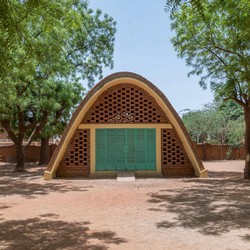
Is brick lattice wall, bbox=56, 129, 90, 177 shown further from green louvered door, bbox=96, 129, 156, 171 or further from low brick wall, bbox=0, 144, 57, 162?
low brick wall, bbox=0, 144, 57, 162

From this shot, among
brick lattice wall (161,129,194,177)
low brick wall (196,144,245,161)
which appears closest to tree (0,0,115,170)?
brick lattice wall (161,129,194,177)

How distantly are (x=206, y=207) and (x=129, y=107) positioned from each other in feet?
24.9

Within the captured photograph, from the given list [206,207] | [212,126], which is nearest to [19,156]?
[206,207]

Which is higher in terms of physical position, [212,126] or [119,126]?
[212,126]

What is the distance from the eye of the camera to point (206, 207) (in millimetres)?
7449

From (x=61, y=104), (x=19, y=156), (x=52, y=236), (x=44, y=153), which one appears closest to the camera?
(x=52, y=236)

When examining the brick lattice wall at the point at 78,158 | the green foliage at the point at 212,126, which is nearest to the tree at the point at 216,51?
the brick lattice wall at the point at 78,158

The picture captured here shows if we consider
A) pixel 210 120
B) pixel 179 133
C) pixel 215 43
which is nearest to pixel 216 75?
pixel 215 43

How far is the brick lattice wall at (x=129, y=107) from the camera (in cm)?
1423

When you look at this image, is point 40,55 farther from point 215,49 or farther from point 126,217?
point 215,49

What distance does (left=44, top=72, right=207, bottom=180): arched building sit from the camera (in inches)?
555

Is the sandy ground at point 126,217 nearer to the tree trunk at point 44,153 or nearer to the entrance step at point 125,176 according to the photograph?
the entrance step at point 125,176

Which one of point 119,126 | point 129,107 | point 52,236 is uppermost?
point 129,107

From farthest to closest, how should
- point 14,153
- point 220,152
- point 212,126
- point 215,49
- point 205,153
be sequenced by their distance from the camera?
point 212,126, point 220,152, point 205,153, point 14,153, point 215,49
